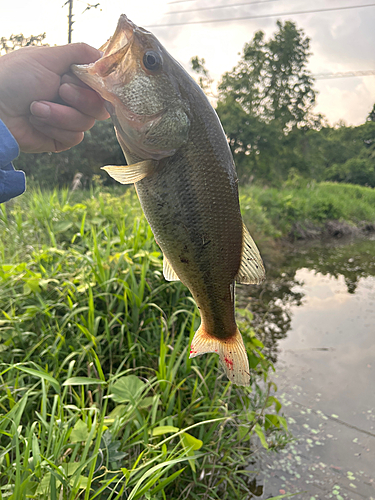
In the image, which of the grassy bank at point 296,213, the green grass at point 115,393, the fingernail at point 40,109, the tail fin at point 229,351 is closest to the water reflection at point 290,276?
the grassy bank at point 296,213

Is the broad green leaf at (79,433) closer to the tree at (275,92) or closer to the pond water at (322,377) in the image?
the pond water at (322,377)

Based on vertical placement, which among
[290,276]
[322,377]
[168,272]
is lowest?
[322,377]

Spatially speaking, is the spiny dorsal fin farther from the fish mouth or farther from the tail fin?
the fish mouth

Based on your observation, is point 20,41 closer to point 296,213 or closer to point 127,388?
point 127,388

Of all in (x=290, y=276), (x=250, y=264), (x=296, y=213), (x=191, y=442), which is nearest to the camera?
(x=250, y=264)

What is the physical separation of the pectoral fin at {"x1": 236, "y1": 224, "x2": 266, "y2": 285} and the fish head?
415mm

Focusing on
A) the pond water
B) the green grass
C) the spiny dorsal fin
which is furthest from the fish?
the pond water

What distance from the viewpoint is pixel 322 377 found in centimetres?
482

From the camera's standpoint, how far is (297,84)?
27.1 metres

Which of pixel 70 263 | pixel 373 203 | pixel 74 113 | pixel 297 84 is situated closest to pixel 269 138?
pixel 373 203

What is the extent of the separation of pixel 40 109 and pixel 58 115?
0.08 metres

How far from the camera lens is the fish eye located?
1.17 meters

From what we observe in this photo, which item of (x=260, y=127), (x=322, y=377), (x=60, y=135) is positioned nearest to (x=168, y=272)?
(x=60, y=135)

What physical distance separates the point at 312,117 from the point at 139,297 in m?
29.1
